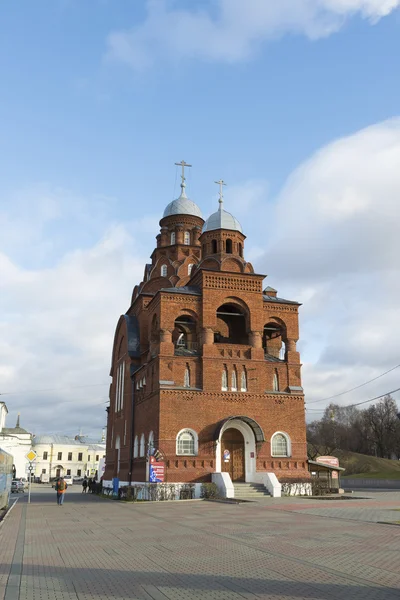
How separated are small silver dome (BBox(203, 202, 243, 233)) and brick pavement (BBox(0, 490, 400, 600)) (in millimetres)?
21234

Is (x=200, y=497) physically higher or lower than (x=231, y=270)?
lower

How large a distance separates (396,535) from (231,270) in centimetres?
2185

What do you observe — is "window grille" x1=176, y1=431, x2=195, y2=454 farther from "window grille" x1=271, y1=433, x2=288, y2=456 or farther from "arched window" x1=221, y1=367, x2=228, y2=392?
"window grille" x1=271, y1=433, x2=288, y2=456

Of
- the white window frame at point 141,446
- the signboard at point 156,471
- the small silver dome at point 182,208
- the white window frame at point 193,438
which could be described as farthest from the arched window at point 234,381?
the small silver dome at point 182,208

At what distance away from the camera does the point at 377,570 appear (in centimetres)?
866

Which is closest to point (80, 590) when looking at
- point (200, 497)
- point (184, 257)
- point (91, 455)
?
point (200, 497)

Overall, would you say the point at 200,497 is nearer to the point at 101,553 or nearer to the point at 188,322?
the point at 188,322

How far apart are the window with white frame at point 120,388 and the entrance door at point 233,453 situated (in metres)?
11.3

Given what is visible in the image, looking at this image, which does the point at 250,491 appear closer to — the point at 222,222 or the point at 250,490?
the point at 250,490

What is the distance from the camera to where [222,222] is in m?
35.0

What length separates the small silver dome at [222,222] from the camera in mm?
34969

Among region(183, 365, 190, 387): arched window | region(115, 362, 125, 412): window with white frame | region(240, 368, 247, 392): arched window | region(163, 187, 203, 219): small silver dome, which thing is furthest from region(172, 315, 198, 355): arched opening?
region(163, 187, 203, 219): small silver dome

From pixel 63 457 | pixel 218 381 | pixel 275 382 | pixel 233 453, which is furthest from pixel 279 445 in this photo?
pixel 63 457

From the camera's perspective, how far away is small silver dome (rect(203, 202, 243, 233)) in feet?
115
